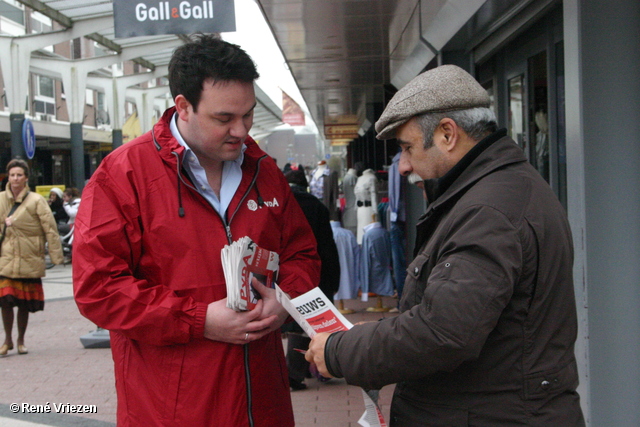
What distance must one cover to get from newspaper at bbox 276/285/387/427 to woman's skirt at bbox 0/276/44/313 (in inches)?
244

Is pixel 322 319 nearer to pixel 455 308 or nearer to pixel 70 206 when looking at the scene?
pixel 455 308

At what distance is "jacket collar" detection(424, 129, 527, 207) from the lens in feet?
6.05

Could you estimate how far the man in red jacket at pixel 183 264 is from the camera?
218cm

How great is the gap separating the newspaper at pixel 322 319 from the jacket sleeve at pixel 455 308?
0.88ft

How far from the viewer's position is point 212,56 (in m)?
2.32

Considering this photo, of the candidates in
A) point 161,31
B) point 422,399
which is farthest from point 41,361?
point 422,399

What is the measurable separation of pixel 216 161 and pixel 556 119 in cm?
294

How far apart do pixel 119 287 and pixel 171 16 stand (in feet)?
12.3

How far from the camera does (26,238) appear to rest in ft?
24.7

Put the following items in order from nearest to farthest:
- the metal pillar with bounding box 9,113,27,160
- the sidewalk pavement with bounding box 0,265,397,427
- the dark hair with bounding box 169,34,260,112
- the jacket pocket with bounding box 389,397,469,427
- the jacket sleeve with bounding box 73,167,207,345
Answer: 1. the jacket pocket with bounding box 389,397,469,427
2. the jacket sleeve with bounding box 73,167,207,345
3. the dark hair with bounding box 169,34,260,112
4. the sidewalk pavement with bounding box 0,265,397,427
5. the metal pillar with bounding box 9,113,27,160

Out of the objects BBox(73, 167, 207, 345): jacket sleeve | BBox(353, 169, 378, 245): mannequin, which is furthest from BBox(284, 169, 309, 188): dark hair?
BBox(353, 169, 378, 245): mannequin

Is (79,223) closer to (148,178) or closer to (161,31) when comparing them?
(148,178)

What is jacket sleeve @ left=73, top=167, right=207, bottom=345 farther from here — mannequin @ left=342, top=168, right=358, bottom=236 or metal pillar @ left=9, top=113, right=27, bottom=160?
metal pillar @ left=9, top=113, right=27, bottom=160

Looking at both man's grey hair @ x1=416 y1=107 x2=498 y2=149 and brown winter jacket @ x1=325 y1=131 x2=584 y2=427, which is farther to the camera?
man's grey hair @ x1=416 y1=107 x2=498 y2=149
